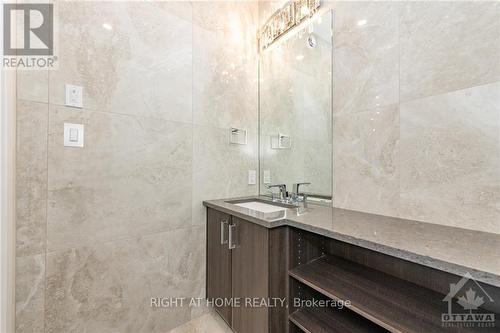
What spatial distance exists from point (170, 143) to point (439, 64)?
1.55 m

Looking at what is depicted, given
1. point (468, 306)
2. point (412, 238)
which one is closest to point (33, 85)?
point (412, 238)

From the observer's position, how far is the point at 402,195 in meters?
1.13

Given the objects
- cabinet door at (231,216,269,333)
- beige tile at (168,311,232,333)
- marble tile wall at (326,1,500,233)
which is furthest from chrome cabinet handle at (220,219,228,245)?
marble tile wall at (326,1,500,233)

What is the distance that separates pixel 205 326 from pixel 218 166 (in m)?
1.17

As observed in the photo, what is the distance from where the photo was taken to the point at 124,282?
1353 mm

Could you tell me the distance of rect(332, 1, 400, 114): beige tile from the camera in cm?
117

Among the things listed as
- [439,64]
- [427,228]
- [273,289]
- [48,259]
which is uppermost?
[439,64]

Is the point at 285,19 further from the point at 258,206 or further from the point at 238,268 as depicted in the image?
the point at 238,268

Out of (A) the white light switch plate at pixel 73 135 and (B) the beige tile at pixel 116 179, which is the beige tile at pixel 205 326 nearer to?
(B) the beige tile at pixel 116 179

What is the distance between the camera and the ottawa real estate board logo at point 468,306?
0.77 meters

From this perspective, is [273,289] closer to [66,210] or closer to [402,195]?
[402,195]

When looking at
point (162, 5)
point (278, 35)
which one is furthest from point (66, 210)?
point (278, 35)

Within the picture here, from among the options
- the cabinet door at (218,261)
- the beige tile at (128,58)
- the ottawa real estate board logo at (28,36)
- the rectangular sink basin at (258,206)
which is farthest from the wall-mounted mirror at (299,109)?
the ottawa real estate board logo at (28,36)

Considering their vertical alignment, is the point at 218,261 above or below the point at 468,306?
below
